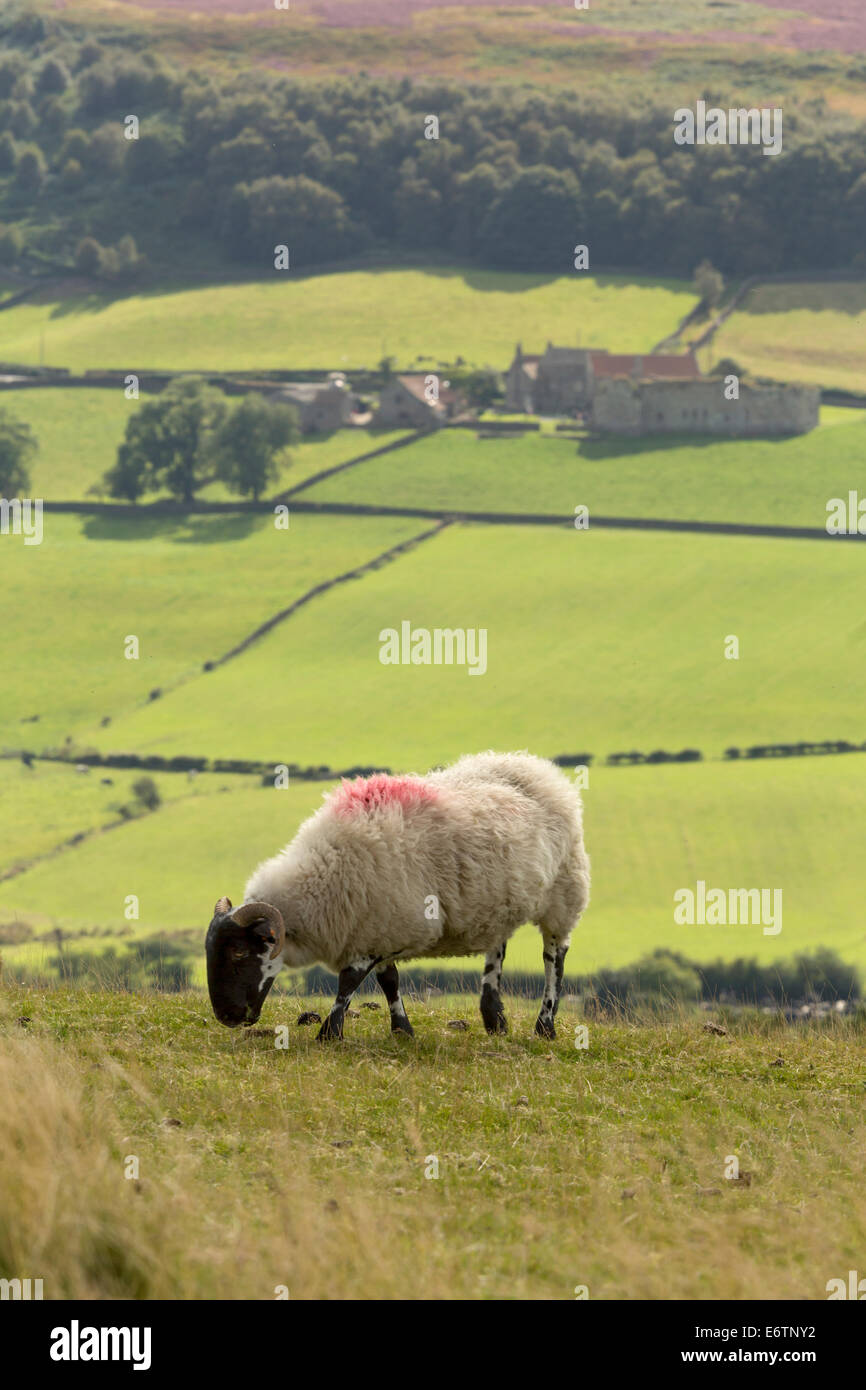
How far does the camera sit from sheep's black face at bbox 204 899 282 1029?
43.0 ft

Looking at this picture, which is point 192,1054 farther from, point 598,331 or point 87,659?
point 598,331

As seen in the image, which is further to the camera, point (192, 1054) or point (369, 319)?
point (369, 319)

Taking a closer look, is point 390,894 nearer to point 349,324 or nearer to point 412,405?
point 412,405

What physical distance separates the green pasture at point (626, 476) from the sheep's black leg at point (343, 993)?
107663 mm

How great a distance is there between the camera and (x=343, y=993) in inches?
528

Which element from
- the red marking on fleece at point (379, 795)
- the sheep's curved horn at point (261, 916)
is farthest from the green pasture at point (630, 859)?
the sheep's curved horn at point (261, 916)

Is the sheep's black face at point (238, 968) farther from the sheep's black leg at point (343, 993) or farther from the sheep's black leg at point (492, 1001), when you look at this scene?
the sheep's black leg at point (492, 1001)

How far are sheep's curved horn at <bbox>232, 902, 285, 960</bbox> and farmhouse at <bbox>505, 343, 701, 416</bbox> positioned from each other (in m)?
150

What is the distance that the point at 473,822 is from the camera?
14266 mm

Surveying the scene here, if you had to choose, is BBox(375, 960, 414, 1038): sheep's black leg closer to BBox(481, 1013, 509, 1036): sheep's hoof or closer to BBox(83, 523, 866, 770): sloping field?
BBox(481, 1013, 509, 1036): sheep's hoof

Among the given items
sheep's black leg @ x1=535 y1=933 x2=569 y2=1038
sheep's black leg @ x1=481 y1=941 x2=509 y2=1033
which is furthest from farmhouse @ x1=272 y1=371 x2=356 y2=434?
sheep's black leg @ x1=481 y1=941 x2=509 y2=1033

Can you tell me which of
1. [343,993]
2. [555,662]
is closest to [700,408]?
[555,662]

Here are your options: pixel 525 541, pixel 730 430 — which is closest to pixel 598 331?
pixel 730 430

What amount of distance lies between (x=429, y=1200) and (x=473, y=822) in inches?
231
